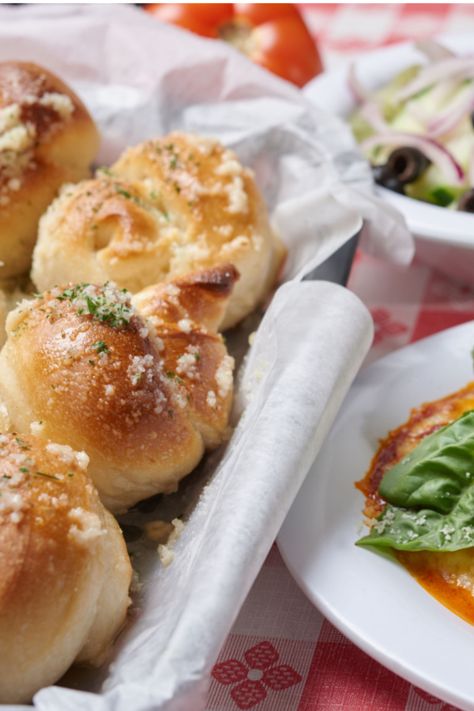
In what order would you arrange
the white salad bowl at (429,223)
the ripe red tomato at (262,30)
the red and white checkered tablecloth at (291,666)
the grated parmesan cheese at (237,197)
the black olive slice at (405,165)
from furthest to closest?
the ripe red tomato at (262,30), the black olive slice at (405,165), the white salad bowl at (429,223), the grated parmesan cheese at (237,197), the red and white checkered tablecloth at (291,666)

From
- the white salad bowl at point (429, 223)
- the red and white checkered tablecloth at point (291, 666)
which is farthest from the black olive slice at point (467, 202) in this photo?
the red and white checkered tablecloth at point (291, 666)

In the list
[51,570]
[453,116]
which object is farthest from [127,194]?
[453,116]

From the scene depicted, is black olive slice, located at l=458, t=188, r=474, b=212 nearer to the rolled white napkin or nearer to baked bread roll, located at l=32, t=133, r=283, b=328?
baked bread roll, located at l=32, t=133, r=283, b=328

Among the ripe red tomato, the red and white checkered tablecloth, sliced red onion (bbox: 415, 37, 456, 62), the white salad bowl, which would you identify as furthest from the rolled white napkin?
the ripe red tomato

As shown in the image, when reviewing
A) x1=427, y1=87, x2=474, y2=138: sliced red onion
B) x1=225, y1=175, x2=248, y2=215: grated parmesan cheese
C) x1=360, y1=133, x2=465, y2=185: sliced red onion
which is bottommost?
x1=360, y1=133, x2=465, y2=185: sliced red onion

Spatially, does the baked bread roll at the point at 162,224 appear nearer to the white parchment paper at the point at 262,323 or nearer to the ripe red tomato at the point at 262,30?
the white parchment paper at the point at 262,323

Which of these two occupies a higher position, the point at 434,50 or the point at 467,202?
the point at 434,50

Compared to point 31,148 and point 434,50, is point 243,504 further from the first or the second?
point 434,50
